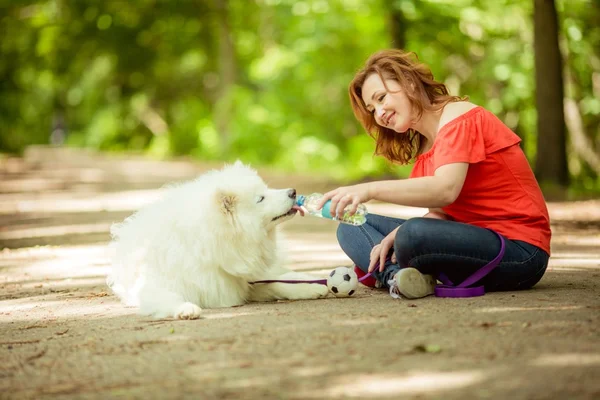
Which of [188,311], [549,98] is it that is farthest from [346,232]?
[549,98]

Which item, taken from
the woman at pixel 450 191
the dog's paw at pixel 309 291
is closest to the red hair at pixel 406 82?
the woman at pixel 450 191

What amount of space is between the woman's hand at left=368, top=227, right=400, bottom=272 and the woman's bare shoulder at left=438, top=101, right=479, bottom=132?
2.45ft

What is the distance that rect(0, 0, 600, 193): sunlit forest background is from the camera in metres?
15.6

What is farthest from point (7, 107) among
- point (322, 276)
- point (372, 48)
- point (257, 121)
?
point (322, 276)

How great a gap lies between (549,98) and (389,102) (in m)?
8.96

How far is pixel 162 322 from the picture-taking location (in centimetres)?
419

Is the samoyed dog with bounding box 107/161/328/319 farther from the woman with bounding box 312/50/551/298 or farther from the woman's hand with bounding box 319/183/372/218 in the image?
the woman with bounding box 312/50/551/298

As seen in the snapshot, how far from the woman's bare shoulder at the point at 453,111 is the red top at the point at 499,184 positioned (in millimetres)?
42

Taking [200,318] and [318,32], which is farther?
[318,32]

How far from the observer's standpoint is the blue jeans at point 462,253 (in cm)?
422

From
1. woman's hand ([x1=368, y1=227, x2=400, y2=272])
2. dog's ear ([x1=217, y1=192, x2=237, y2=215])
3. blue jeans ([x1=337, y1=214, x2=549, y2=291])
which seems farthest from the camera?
woman's hand ([x1=368, y1=227, x2=400, y2=272])

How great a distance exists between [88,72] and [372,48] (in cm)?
1516

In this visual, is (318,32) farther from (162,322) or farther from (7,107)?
(162,322)

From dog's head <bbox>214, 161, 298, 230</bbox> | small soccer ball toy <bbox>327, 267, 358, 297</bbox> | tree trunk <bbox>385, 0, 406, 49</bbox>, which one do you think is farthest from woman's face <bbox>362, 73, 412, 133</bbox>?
tree trunk <bbox>385, 0, 406, 49</bbox>
